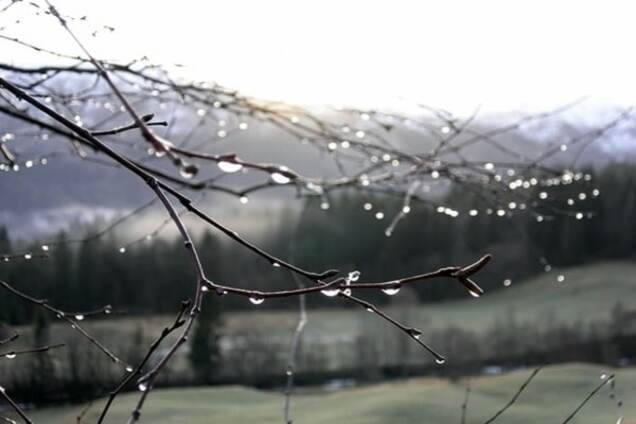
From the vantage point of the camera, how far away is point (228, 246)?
5184 millimetres

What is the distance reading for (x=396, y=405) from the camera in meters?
3.37

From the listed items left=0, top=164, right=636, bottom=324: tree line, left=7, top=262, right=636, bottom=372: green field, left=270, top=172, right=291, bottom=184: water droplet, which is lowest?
left=7, top=262, right=636, bottom=372: green field

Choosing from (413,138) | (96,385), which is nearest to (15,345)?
(96,385)

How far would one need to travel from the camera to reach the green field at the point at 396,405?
288cm

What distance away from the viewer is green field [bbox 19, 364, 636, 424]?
9.43 feet

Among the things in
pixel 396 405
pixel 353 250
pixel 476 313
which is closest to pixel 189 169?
pixel 396 405

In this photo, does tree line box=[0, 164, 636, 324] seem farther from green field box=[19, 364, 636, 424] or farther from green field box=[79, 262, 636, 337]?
green field box=[19, 364, 636, 424]

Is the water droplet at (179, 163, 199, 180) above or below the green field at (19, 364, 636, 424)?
above

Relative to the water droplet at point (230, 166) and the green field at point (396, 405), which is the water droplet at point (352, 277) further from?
the green field at point (396, 405)

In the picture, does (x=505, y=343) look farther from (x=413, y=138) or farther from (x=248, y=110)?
(x=248, y=110)

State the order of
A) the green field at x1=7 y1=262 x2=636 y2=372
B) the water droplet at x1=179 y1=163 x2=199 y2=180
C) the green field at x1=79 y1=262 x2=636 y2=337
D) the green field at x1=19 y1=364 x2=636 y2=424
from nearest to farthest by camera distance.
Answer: the water droplet at x1=179 y1=163 x2=199 y2=180 < the green field at x1=19 y1=364 x2=636 y2=424 < the green field at x1=7 y1=262 x2=636 y2=372 < the green field at x1=79 y1=262 x2=636 y2=337

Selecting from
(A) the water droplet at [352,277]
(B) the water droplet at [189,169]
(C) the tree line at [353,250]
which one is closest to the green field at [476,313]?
(C) the tree line at [353,250]

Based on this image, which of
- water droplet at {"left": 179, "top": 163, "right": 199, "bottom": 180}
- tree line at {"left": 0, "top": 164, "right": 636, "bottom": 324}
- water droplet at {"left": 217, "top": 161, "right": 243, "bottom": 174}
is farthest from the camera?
tree line at {"left": 0, "top": 164, "right": 636, "bottom": 324}

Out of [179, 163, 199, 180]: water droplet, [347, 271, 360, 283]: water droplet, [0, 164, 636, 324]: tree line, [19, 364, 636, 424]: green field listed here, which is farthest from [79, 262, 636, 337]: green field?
[179, 163, 199, 180]: water droplet
